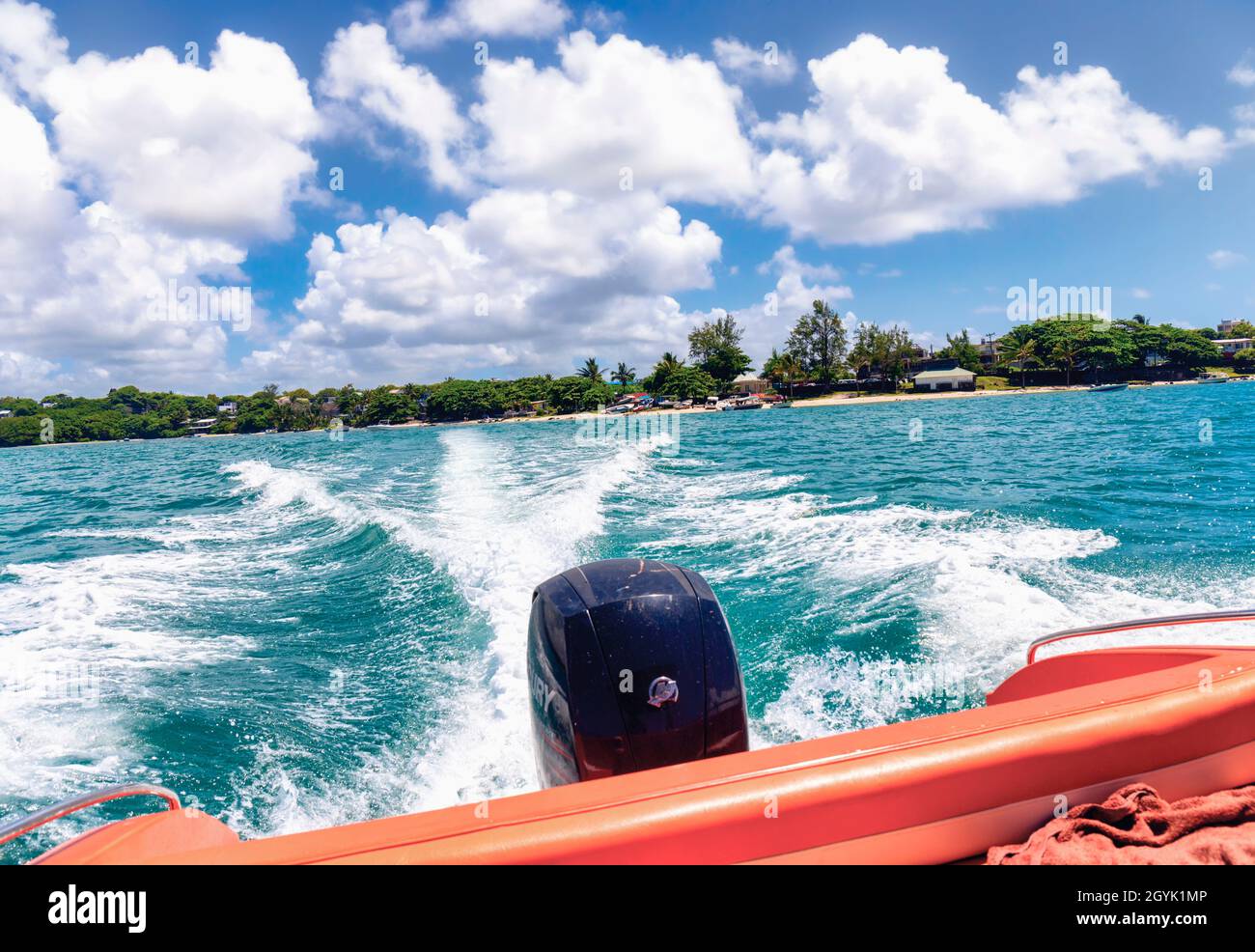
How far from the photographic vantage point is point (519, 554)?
7262 mm

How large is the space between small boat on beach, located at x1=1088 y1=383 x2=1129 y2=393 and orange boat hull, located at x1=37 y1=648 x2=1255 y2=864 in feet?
229

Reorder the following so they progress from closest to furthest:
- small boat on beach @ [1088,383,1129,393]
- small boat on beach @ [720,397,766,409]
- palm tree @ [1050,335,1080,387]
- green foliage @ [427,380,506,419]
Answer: small boat on beach @ [1088,383,1129,393], palm tree @ [1050,335,1080,387], small boat on beach @ [720,397,766,409], green foliage @ [427,380,506,419]

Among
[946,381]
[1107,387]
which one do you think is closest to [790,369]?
[946,381]

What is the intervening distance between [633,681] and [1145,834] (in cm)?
141

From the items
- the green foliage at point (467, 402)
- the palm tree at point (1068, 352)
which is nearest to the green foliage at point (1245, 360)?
the palm tree at point (1068, 352)

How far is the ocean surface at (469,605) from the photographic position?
3.54 metres

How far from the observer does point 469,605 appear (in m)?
5.92

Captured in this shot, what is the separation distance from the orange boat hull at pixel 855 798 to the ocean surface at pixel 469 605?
2.23m

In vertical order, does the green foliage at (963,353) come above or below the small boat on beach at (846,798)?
above

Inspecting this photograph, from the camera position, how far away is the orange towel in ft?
3.99

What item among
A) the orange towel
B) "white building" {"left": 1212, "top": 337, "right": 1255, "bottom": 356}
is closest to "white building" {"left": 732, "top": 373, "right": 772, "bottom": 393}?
"white building" {"left": 1212, "top": 337, "right": 1255, "bottom": 356}

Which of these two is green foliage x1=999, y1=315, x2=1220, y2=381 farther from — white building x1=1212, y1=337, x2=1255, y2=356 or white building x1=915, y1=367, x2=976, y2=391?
white building x1=1212, y1=337, x2=1255, y2=356

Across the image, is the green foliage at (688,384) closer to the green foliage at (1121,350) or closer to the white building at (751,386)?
the white building at (751,386)
